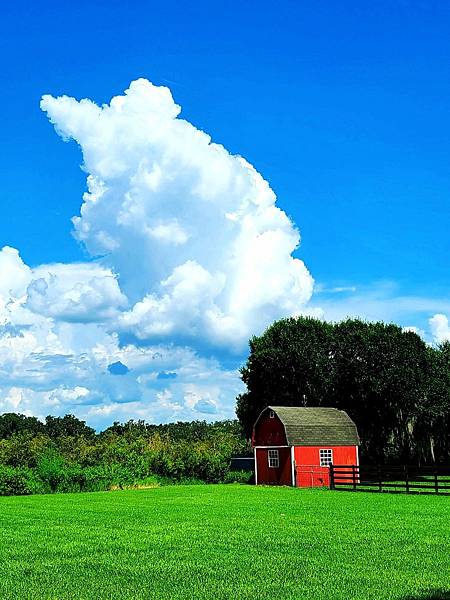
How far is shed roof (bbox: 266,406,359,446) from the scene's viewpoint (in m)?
50.9

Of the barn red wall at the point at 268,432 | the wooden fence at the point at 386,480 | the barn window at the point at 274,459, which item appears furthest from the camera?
the barn window at the point at 274,459

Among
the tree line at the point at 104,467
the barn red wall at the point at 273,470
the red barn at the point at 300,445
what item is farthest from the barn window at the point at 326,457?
the tree line at the point at 104,467

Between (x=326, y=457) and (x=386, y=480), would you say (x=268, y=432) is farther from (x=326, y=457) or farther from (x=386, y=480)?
(x=386, y=480)

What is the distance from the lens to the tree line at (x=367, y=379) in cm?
5903

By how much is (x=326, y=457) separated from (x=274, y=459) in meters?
3.46

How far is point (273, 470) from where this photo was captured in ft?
171

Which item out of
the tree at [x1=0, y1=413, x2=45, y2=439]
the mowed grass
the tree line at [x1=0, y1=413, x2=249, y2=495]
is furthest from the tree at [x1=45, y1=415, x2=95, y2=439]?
the mowed grass

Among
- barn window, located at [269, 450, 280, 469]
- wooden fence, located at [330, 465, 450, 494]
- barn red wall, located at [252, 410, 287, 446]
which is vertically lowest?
wooden fence, located at [330, 465, 450, 494]

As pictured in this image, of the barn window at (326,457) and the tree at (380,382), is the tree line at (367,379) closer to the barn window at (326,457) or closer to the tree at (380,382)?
the tree at (380,382)

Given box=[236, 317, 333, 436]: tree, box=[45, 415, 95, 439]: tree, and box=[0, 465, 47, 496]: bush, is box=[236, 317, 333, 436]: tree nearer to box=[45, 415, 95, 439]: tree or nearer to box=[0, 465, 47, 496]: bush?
box=[0, 465, 47, 496]: bush

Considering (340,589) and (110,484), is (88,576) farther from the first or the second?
(110,484)

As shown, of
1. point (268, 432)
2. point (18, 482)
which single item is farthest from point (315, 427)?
point (18, 482)

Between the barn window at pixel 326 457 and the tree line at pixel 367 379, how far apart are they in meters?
8.53

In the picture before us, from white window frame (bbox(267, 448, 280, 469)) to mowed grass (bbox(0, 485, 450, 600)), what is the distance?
22036 millimetres
